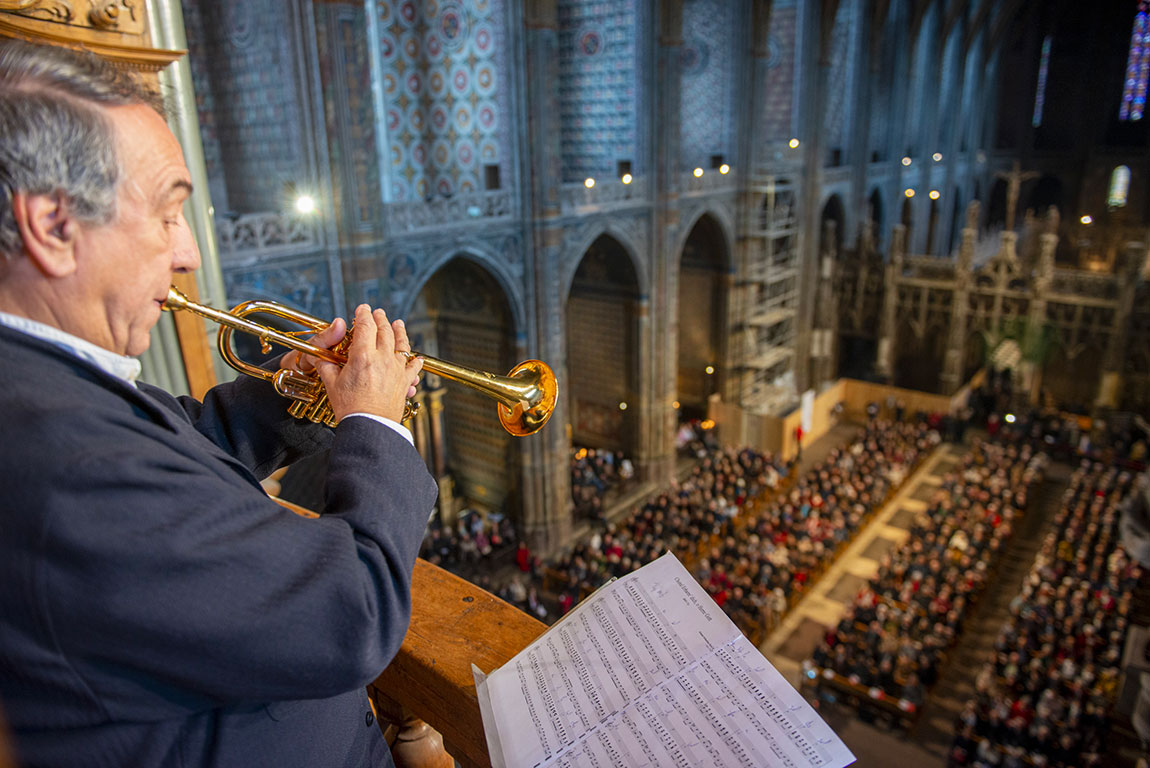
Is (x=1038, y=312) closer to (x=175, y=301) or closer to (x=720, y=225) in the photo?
(x=720, y=225)

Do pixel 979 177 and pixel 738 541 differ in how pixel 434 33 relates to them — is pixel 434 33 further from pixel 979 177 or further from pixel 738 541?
pixel 979 177

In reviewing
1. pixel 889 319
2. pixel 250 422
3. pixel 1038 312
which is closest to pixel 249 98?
pixel 250 422

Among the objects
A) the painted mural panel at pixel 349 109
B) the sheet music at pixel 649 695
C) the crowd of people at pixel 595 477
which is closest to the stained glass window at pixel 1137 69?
the crowd of people at pixel 595 477

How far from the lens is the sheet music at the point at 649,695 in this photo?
1.46 m

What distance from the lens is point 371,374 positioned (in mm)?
1595

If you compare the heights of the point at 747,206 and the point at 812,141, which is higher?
the point at 812,141

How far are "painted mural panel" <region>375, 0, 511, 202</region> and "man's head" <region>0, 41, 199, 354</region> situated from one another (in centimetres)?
1310

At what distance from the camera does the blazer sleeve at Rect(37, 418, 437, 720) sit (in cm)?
107

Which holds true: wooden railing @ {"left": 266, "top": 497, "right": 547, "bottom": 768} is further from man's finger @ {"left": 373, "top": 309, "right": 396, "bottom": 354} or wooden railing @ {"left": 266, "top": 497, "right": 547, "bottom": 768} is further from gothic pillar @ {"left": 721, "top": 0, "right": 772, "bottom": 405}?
gothic pillar @ {"left": 721, "top": 0, "right": 772, "bottom": 405}

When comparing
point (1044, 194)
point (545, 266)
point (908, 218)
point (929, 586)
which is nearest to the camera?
point (929, 586)

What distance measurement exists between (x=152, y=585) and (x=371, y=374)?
62cm

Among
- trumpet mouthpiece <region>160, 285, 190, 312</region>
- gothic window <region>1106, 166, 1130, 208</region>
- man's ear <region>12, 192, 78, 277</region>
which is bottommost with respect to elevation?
gothic window <region>1106, 166, 1130, 208</region>

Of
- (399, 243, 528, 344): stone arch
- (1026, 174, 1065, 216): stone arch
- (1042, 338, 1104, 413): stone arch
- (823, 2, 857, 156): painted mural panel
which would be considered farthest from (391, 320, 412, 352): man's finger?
(1026, 174, 1065, 216): stone arch

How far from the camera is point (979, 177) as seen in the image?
38.4 m
